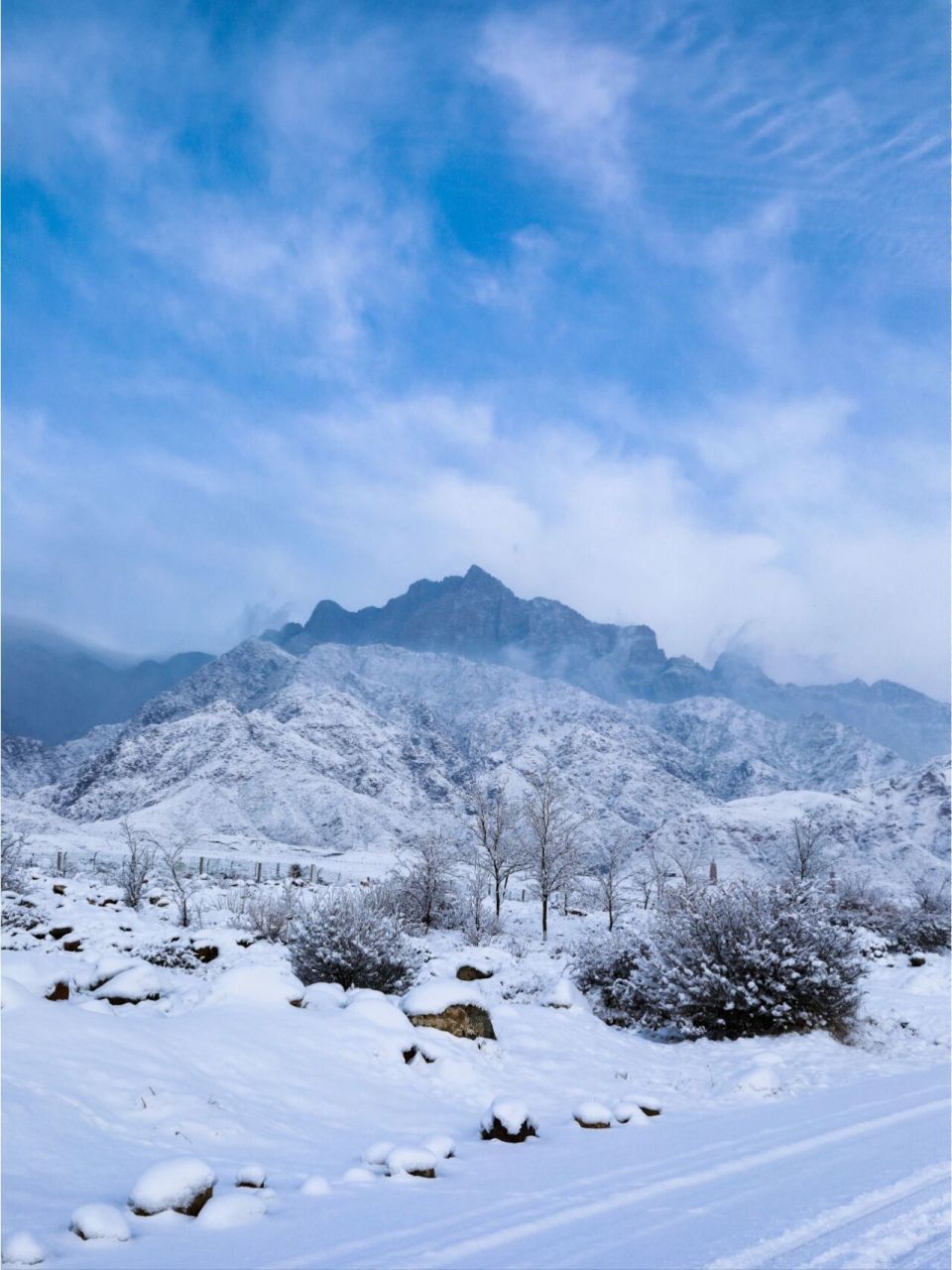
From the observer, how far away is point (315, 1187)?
4.99m

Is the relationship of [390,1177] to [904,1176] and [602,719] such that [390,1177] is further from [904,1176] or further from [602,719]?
[602,719]

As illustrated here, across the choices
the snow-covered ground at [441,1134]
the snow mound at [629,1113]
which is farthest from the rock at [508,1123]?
the snow mound at [629,1113]

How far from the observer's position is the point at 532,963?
18625 mm

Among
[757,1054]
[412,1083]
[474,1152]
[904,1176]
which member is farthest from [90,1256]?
[757,1054]

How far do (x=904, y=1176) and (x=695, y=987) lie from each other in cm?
831

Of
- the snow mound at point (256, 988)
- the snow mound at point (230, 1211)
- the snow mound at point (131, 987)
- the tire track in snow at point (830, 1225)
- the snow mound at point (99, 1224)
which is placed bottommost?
the snow mound at point (131, 987)

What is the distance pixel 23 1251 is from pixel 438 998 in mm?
7364

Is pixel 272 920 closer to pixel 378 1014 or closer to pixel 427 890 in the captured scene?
pixel 427 890

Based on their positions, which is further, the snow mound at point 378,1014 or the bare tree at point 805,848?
the bare tree at point 805,848

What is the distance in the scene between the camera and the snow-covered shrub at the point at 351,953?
539 inches

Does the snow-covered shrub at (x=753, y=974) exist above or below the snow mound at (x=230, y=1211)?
below

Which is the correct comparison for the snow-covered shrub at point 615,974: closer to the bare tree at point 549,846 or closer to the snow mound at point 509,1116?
the snow mound at point 509,1116

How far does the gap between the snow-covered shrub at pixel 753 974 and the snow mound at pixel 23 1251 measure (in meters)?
10.9

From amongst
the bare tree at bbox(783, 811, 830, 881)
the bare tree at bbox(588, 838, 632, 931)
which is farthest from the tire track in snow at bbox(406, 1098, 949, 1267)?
the bare tree at bbox(783, 811, 830, 881)
